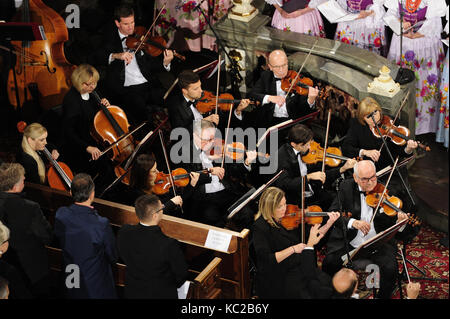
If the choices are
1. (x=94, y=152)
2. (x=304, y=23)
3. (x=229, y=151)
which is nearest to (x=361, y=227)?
(x=229, y=151)

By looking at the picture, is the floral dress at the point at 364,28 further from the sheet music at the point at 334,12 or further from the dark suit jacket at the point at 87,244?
the dark suit jacket at the point at 87,244

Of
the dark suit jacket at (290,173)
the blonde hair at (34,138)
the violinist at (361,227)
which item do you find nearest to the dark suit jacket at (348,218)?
the violinist at (361,227)

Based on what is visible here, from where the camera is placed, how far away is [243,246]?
4.83m

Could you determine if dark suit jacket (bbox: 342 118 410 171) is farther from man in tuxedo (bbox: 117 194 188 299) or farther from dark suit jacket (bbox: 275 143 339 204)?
man in tuxedo (bbox: 117 194 188 299)

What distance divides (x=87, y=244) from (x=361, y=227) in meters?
1.92

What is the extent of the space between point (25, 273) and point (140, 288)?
2.86 feet

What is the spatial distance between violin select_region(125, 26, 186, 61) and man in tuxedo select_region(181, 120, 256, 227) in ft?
4.48

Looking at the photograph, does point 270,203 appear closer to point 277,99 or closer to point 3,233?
point 277,99

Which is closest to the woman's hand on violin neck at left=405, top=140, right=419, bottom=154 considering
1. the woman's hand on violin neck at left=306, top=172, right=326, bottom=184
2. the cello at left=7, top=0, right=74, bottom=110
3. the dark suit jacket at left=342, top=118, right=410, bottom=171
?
the dark suit jacket at left=342, top=118, right=410, bottom=171

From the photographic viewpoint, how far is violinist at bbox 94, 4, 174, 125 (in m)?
6.95

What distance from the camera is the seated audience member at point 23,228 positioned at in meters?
4.82

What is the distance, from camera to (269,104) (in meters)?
6.52

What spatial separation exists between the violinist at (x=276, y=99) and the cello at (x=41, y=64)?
1.90 metres
